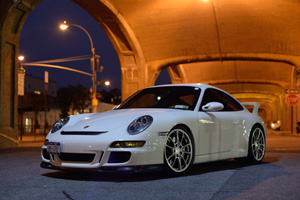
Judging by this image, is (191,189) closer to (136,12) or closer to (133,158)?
(133,158)

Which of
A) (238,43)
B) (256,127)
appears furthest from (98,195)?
(238,43)

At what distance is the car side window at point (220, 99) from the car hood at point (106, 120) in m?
1.17

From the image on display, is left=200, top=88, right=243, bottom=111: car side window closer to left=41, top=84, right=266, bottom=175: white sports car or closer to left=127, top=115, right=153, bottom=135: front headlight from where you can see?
left=41, top=84, right=266, bottom=175: white sports car

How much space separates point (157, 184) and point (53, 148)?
5.03 feet

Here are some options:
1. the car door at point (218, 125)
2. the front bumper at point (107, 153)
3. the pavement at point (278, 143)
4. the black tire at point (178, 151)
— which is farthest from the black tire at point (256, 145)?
the pavement at point (278, 143)

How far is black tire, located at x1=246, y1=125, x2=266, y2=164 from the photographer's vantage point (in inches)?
317

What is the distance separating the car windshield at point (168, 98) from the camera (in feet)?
23.6

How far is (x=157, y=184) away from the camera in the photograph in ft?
18.6

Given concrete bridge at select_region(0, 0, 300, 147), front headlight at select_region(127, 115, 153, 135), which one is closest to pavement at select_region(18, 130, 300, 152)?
front headlight at select_region(127, 115, 153, 135)

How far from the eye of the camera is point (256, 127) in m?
8.34

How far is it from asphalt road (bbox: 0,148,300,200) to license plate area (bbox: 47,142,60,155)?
1.21 feet

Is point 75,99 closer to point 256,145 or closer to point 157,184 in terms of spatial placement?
point 256,145

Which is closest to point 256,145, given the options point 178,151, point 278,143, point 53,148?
point 178,151

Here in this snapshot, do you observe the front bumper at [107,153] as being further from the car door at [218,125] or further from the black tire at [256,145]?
the black tire at [256,145]
